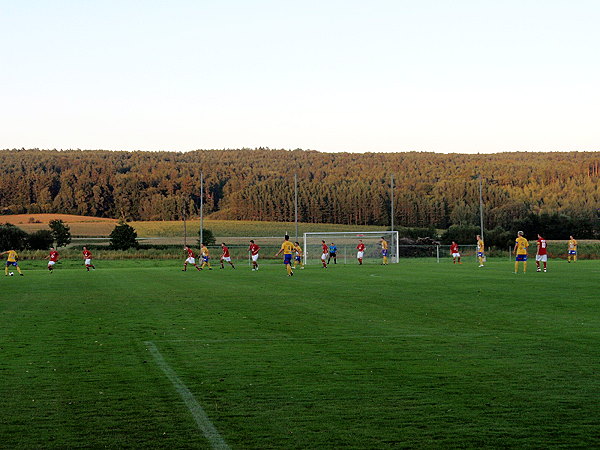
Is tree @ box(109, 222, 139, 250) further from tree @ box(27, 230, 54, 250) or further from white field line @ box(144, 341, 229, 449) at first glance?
white field line @ box(144, 341, 229, 449)

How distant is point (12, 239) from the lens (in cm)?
9556

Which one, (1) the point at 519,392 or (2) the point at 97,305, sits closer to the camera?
(1) the point at 519,392

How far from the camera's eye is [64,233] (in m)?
105

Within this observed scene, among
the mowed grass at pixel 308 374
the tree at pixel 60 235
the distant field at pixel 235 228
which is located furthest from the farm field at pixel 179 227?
the mowed grass at pixel 308 374

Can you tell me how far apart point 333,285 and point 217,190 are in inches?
5435

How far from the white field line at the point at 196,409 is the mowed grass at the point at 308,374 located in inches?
2.8

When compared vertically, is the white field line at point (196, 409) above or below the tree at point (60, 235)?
below

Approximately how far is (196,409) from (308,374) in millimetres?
2606

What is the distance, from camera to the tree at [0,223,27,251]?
9451 centimetres

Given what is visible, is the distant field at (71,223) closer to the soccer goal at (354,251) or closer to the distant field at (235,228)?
the distant field at (235,228)

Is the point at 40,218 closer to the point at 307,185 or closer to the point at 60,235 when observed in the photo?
the point at 307,185

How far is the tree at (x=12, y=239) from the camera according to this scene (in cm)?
9451

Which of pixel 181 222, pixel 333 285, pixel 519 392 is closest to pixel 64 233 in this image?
pixel 181 222

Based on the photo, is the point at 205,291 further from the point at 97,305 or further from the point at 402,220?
the point at 402,220
